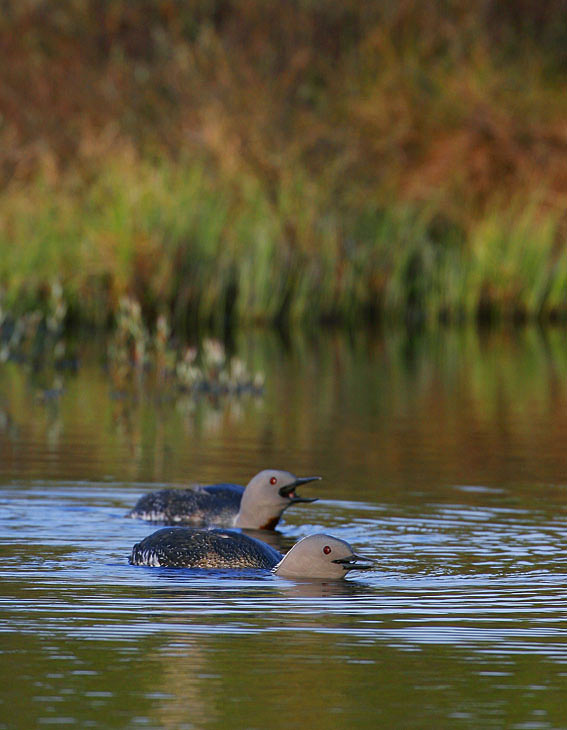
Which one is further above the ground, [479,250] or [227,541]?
[479,250]

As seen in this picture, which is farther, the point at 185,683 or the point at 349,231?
the point at 349,231

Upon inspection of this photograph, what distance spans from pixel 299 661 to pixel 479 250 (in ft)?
60.5

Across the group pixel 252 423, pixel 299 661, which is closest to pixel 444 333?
pixel 252 423

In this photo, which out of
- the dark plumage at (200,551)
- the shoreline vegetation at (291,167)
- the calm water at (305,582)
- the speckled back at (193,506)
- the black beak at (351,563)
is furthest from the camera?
the shoreline vegetation at (291,167)

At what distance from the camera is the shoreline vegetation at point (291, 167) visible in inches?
878

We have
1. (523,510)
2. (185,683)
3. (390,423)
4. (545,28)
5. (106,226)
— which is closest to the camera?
(185,683)

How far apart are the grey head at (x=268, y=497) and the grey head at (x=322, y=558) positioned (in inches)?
60.3

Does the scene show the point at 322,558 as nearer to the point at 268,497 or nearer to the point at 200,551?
the point at 200,551

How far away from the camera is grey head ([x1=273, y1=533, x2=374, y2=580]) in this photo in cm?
776

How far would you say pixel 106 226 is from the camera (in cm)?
2208

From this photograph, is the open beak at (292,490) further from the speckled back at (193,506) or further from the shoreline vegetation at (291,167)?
the shoreline vegetation at (291,167)

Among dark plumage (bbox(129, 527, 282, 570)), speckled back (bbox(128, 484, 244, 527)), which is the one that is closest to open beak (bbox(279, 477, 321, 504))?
speckled back (bbox(128, 484, 244, 527))

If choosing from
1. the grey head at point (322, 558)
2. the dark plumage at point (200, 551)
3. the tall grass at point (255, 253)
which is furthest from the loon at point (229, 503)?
the tall grass at point (255, 253)

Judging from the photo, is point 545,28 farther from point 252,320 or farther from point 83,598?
point 83,598
